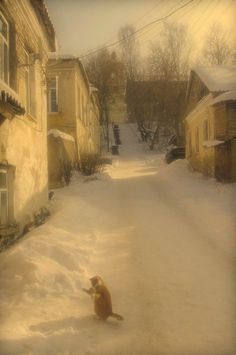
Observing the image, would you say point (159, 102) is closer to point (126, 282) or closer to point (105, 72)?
point (105, 72)

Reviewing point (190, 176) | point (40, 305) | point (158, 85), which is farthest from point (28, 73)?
point (158, 85)

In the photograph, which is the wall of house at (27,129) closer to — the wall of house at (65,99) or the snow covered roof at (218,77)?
the wall of house at (65,99)

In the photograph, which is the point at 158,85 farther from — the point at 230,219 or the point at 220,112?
the point at 230,219

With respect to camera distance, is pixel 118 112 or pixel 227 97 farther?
pixel 118 112

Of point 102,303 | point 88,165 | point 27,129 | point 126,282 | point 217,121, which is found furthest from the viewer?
point 88,165

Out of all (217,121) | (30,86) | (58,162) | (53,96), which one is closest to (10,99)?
(30,86)

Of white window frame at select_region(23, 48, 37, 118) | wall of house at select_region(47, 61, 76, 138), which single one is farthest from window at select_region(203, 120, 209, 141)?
white window frame at select_region(23, 48, 37, 118)

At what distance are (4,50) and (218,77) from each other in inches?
489

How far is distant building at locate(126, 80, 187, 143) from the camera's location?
35531 millimetres

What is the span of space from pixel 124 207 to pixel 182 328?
24.2 feet

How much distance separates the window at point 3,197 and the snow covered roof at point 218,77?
11.4 m

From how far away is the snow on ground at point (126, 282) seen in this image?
3768 millimetres

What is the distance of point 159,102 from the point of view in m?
38.8

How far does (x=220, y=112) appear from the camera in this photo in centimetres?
1599
